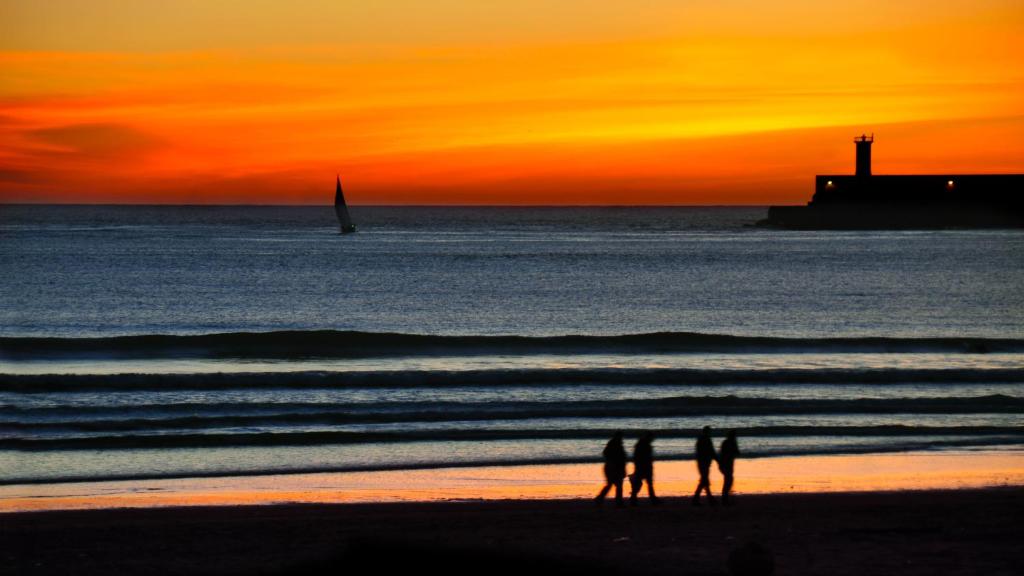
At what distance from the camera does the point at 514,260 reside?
306 feet

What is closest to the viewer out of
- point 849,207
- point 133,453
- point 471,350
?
point 133,453

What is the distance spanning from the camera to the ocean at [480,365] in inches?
836

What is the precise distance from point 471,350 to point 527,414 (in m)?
13.2

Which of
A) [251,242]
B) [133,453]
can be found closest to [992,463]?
[133,453]

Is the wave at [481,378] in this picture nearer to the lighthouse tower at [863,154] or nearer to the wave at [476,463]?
the wave at [476,463]

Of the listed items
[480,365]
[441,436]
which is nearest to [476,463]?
[441,436]

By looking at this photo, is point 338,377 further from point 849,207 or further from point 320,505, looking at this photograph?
point 849,207

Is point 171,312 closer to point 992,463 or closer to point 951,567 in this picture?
point 992,463

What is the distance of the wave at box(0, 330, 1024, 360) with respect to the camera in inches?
1475

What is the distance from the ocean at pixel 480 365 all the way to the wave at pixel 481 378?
13cm

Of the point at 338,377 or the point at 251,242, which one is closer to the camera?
the point at 338,377

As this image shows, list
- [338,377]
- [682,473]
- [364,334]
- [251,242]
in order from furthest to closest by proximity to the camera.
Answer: [251,242] → [364,334] → [338,377] → [682,473]

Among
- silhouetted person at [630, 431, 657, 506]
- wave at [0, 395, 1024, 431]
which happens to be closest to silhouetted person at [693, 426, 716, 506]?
silhouetted person at [630, 431, 657, 506]

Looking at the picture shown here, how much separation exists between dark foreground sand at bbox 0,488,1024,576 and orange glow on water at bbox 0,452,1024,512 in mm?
811
